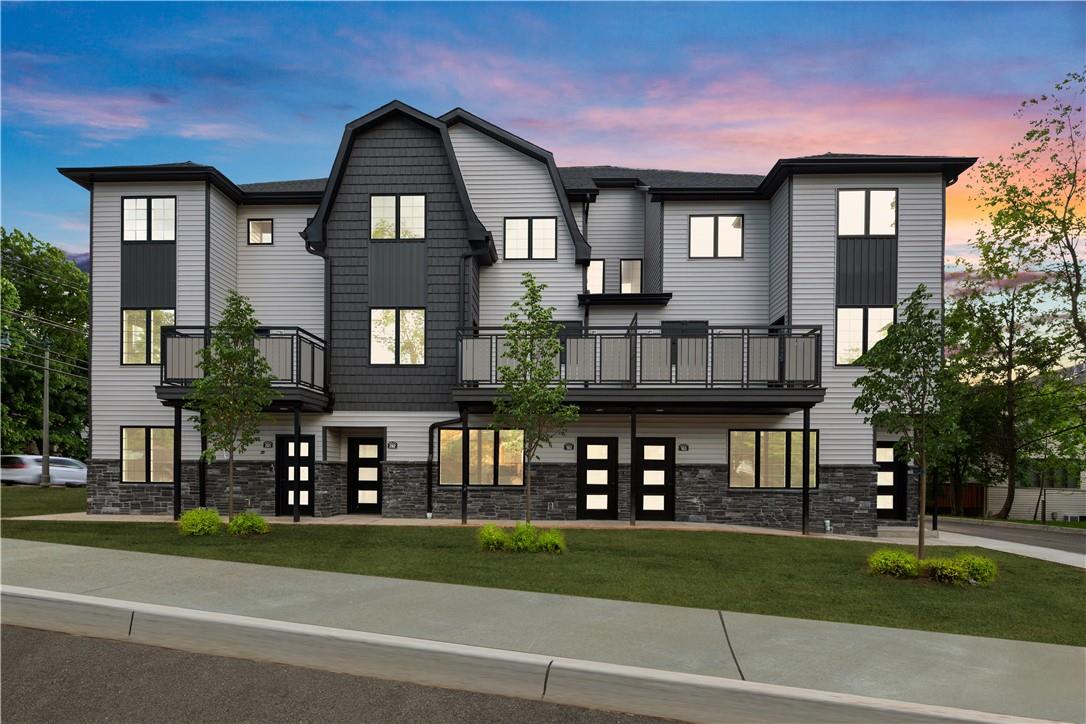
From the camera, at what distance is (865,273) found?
17.8m

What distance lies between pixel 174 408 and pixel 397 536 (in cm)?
847

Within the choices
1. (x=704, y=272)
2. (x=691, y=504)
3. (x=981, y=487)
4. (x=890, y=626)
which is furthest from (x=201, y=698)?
(x=981, y=487)

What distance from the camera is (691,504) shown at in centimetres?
A: 1816

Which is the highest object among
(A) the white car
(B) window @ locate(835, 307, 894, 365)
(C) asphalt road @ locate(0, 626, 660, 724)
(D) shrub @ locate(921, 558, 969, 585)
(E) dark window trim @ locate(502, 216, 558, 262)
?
(E) dark window trim @ locate(502, 216, 558, 262)

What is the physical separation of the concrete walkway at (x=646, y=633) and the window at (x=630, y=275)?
44.1 feet

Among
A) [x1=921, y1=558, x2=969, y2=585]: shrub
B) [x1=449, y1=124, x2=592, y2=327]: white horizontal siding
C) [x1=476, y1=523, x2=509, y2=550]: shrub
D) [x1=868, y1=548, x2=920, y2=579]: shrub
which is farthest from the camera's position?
[x1=449, y1=124, x2=592, y2=327]: white horizontal siding

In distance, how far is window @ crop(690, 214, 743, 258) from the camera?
1966cm

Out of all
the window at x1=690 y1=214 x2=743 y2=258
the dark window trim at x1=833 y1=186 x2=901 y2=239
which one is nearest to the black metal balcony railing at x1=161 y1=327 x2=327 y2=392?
the window at x1=690 y1=214 x2=743 y2=258

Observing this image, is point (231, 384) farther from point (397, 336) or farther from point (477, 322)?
point (477, 322)

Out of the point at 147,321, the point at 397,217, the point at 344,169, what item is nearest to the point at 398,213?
the point at 397,217

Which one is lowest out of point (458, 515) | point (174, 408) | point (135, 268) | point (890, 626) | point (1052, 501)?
point (1052, 501)

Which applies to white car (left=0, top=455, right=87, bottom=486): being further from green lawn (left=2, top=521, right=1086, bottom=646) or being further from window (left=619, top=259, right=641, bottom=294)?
window (left=619, top=259, right=641, bottom=294)

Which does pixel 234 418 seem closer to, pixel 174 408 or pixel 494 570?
pixel 174 408

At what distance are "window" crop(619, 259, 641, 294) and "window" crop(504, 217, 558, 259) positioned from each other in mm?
2650
